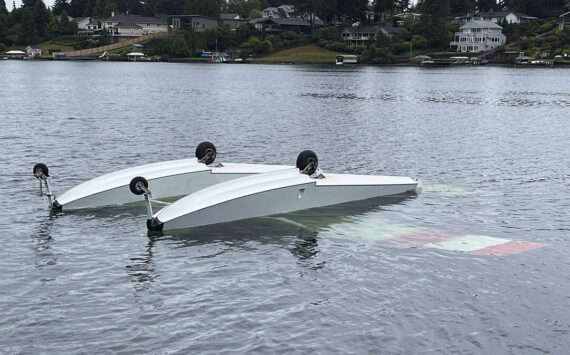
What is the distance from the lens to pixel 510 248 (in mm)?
19406

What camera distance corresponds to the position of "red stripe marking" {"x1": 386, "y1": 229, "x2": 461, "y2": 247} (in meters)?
19.8

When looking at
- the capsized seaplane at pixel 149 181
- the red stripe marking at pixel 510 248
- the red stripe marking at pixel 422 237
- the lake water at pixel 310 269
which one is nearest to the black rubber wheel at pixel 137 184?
the lake water at pixel 310 269

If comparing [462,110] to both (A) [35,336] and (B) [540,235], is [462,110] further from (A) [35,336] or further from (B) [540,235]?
(A) [35,336]

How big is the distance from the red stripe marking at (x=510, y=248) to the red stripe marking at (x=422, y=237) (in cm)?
145

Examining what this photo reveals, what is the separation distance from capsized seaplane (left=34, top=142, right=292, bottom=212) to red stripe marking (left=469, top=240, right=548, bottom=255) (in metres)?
8.78

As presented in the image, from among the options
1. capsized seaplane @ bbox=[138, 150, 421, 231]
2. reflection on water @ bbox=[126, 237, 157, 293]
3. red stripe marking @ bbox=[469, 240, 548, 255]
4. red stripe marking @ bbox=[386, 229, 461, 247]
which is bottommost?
red stripe marking @ bbox=[469, 240, 548, 255]

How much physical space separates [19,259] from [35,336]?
5026mm

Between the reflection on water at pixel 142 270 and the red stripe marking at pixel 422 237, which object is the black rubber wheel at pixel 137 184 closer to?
the reflection on water at pixel 142 270

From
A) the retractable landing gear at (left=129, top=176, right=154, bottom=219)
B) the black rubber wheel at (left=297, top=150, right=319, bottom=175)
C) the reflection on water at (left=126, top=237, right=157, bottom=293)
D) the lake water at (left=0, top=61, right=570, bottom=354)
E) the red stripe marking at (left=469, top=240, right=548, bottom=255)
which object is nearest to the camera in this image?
the lake water at (left=0, top=61, right=570, bottom=354)

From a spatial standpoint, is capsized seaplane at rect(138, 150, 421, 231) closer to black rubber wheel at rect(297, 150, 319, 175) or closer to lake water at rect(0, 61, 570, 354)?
black rubber wheel at rect(297, 150, 319, 175)

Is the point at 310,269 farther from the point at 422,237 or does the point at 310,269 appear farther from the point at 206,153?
the point at 206,153

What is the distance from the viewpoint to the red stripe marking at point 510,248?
62.1ft

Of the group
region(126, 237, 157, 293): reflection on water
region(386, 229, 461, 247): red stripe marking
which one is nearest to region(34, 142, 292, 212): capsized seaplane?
region(126, 237, 157, 293): reflection on water

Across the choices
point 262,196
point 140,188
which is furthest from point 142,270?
point 262,196
